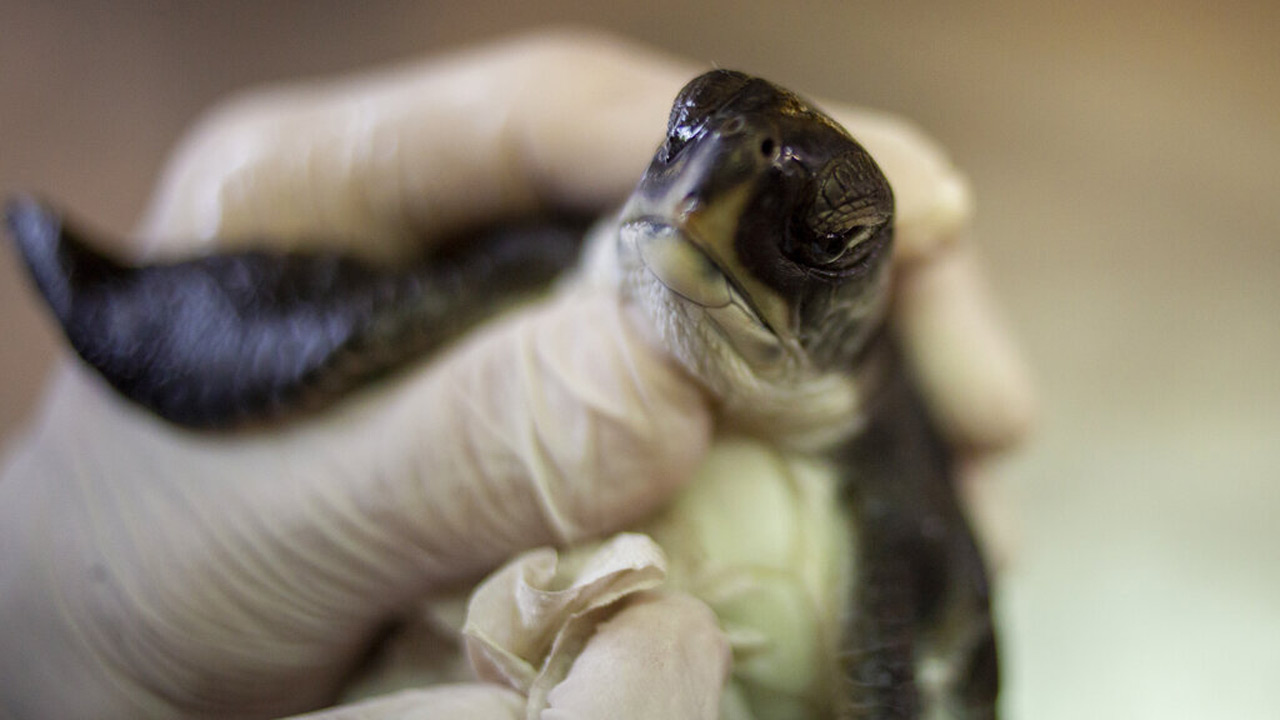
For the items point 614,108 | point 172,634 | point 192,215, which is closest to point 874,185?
point 614,108

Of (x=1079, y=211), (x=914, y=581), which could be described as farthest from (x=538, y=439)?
(x=1079, y=211)

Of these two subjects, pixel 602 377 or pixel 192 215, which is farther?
pixel 192 215

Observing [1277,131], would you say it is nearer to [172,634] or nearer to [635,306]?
[635,306]

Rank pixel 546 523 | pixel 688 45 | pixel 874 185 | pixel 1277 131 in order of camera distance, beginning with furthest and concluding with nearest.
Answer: pixel 688 45 < pixel 1277 131 < pixel 546 523 < pixel 874 185

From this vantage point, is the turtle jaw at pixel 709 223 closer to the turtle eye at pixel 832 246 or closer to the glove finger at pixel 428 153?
the turtle eye at pixel 832 246

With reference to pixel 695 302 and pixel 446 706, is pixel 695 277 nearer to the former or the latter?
pixel 695 302

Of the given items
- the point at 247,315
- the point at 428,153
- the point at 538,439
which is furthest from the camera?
the point at 428,153
